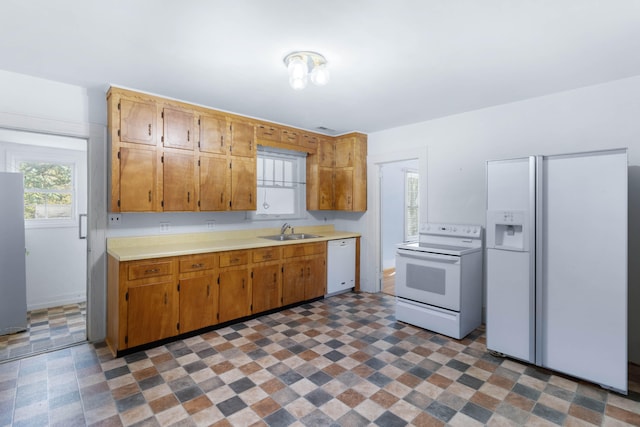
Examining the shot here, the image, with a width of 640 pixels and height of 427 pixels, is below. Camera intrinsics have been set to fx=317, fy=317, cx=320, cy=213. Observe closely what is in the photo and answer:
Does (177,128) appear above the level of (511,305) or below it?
above

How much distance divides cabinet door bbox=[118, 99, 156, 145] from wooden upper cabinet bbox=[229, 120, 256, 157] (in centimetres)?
85

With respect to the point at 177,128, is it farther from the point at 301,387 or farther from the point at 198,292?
the point at 301,387

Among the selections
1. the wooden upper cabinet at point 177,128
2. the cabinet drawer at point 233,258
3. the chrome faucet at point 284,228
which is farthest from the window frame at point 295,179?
the wooden upper cabinet at point 177,128

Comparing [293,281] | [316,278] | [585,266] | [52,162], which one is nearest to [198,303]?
[293,281]

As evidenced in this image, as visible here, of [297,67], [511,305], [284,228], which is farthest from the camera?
[284,228]

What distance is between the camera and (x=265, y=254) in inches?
146

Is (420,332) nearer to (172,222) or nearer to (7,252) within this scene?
(172,222)

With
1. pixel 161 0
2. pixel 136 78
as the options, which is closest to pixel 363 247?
pixel 136 78

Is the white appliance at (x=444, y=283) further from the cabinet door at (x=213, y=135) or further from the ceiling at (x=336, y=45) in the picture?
the cabinet door at (x=213, y=135)

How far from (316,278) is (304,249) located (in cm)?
46

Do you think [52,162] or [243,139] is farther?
[52,162]

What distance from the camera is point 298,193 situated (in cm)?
488

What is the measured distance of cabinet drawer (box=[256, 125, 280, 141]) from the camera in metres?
3.98

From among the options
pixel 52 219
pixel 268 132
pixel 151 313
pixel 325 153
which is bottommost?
pixel 151 313
